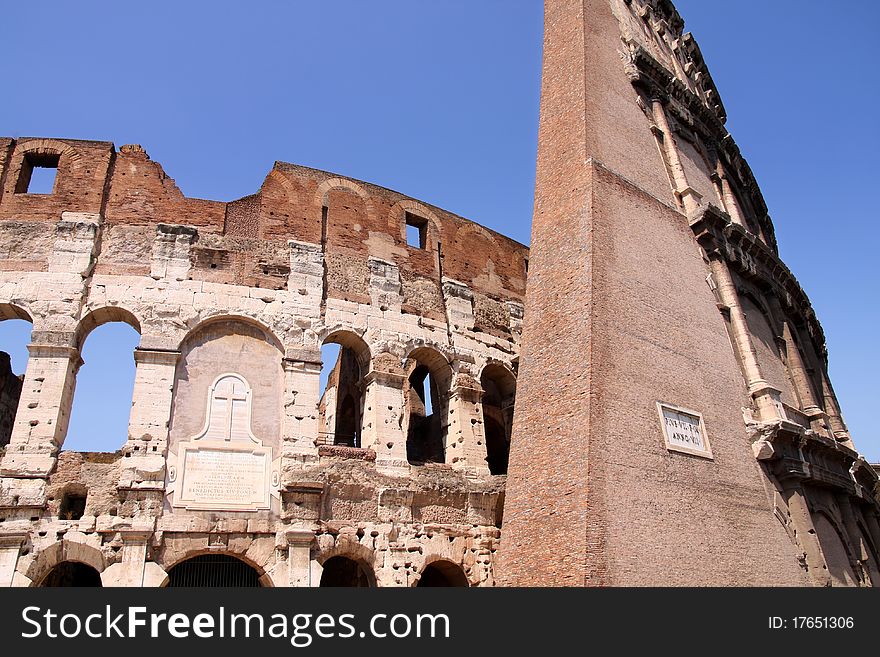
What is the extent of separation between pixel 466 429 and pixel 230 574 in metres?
5.14

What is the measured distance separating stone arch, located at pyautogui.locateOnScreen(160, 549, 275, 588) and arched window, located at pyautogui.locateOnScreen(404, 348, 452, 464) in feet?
12.5

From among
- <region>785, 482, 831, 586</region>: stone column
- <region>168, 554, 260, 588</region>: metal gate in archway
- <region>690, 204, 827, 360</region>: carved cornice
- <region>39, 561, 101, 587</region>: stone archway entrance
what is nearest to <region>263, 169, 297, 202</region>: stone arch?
<region>168, 554, 260, 588</region>: metal gate in archway

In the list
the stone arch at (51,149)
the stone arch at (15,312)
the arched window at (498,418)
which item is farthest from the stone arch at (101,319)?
the arched window at (498,418)

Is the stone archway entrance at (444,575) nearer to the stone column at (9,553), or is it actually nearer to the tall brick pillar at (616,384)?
the tall brick pillar at (616,384)

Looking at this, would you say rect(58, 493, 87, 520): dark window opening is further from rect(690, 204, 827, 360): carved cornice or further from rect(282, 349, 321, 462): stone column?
rect(690, 204, 827, 360): carved cornice

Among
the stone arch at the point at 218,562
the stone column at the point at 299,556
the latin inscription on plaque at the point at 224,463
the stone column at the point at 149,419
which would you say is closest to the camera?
the stone arch at the point at 218,562

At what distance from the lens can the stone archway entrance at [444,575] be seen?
13023 millimetres

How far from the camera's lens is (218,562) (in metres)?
12.0

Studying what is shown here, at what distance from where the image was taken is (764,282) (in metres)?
17.5

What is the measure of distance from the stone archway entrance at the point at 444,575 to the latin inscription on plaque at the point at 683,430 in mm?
4452

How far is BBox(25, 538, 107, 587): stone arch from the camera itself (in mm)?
10547

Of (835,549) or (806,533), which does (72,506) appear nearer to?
(806,533)

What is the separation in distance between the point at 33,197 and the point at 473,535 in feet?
33.8

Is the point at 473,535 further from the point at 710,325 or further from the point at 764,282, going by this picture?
the point at 764,282
